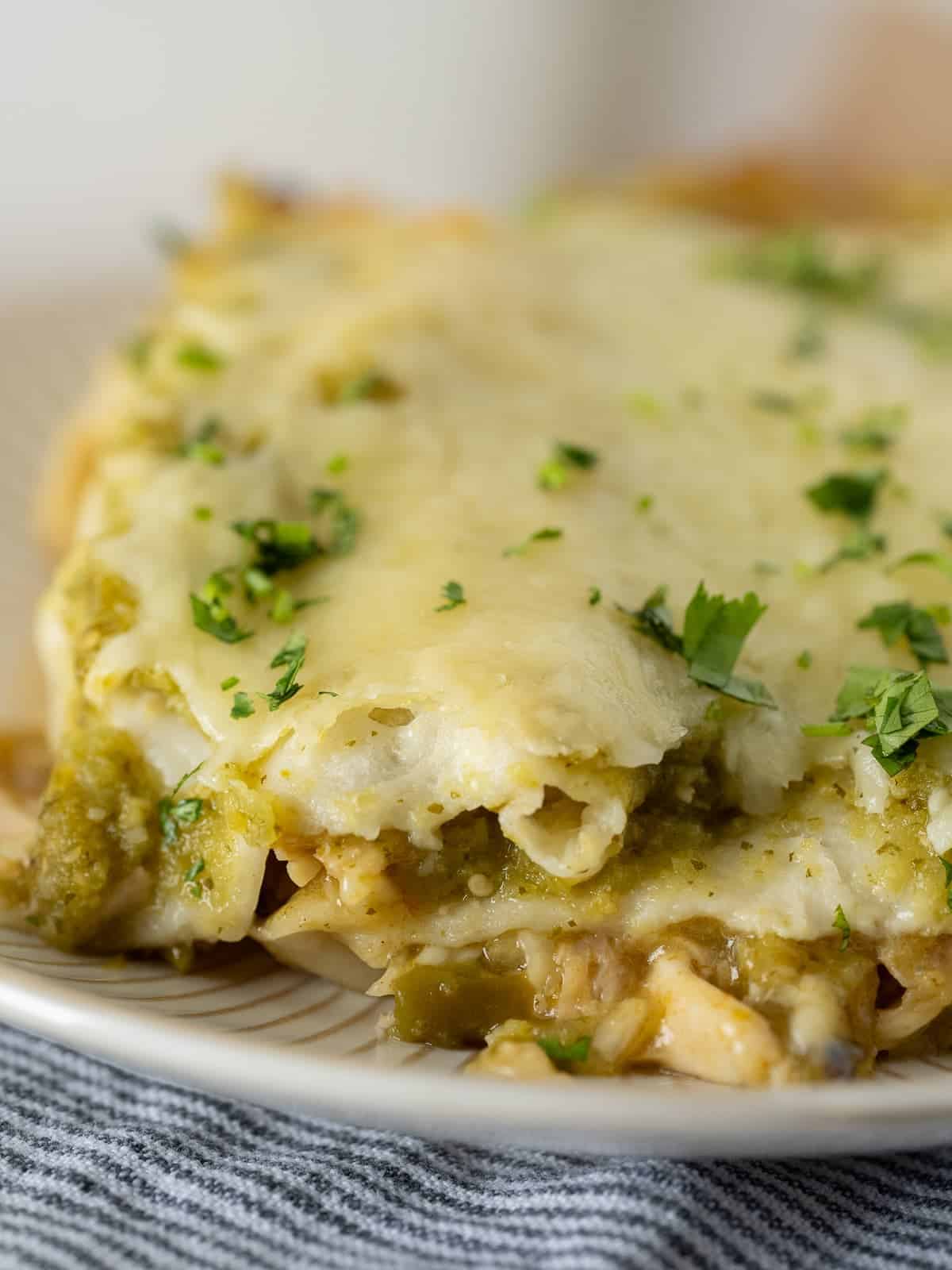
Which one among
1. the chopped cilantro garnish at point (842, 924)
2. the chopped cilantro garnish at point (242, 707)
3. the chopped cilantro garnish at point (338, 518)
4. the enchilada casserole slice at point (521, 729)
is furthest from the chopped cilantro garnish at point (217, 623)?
the chopped cilantro garnish at point (842, 924)

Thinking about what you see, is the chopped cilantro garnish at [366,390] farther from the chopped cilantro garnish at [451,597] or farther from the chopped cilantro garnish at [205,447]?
the chopped cilantro garnish at [451,597]

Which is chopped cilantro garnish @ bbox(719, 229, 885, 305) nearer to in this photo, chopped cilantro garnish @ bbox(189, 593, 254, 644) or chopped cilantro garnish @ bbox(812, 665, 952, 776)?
chopped cilantro garnish @ bbox(812, 665, 952, 776)

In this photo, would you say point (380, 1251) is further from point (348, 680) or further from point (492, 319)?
point (492, 319)

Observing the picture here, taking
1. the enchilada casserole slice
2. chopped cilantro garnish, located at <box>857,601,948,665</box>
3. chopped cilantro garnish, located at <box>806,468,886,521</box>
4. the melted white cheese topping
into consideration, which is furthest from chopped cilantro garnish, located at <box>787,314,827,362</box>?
chopped cilantro garnish, located at <box>857,601,948,665</box>

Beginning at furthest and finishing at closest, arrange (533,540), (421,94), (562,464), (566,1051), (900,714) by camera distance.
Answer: (421,94)
(562,464)
(533,540)
(900,714)
(566,1051)

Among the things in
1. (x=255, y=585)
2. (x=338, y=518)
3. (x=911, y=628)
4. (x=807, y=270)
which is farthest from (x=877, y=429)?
(x=255, y=585)

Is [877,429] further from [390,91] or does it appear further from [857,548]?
[390,91]
